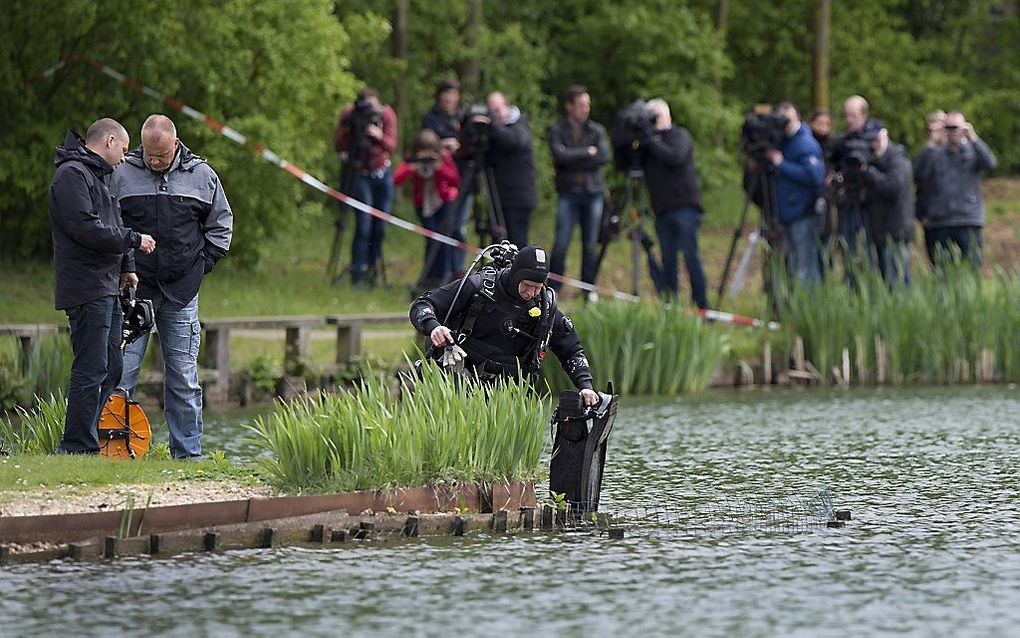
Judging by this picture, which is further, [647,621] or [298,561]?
[298,561]

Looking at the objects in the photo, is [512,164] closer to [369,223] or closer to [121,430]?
[369,223]

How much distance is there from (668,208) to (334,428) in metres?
9.78

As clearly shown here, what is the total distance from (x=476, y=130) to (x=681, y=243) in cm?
211

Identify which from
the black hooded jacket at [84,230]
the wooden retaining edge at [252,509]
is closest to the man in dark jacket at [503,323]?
the wooden retaining edge at [252,509]

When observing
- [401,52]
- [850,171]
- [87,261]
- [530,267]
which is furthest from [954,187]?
[87,261]

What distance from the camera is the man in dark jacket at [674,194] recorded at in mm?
18766

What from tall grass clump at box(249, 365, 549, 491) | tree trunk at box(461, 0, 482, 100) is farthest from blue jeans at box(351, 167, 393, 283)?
tall grass clump at box(249, 365, 549, 491)

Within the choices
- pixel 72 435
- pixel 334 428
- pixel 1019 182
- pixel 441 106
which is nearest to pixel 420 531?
pixel 334 428

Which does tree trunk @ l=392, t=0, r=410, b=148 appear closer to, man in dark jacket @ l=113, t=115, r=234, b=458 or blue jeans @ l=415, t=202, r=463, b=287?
blue jeans @ l=415, t=202, r=463, b=287

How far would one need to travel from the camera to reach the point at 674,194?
1884 centimetres

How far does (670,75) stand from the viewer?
3158cm

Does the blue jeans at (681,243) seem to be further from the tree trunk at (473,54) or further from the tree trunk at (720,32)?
the tree trunk at (720,32)

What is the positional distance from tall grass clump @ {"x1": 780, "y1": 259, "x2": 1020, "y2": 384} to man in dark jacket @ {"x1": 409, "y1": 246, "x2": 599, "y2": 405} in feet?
24.7

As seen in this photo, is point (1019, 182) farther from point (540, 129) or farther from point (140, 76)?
point (140, 76)
